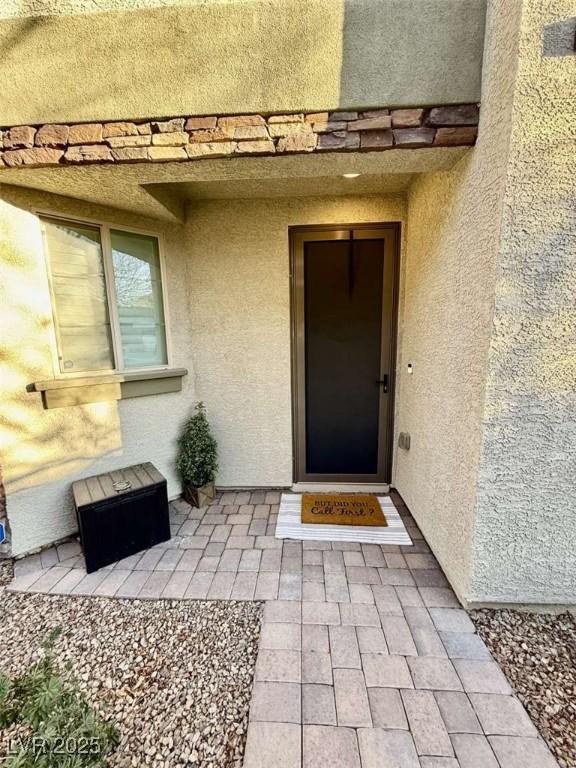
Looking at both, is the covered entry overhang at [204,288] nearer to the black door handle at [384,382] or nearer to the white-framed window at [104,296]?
the white-framed window at [104,296]

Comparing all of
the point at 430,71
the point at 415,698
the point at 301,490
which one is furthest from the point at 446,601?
the point at 430,71

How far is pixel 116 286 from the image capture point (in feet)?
9.20

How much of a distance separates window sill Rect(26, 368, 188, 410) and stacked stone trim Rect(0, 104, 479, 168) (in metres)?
1.47

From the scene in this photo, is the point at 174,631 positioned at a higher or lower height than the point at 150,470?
lower

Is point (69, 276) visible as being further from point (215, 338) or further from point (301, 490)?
point (301, 490)

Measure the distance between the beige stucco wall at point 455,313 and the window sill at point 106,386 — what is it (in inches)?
88.3

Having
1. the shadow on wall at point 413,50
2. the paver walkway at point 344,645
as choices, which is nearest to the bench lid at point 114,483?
the paver walkway at point 344,645

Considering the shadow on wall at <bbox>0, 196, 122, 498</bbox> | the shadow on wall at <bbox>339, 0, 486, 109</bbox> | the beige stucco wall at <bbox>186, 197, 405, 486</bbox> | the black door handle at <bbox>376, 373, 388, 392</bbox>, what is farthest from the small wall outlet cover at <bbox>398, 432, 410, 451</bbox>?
the shadow on wall at <bbox>0, 196, 122, 498</bbox>

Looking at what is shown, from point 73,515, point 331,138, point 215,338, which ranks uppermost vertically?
point 331,138

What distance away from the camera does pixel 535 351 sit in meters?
1.71

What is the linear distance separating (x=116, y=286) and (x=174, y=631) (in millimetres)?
2611

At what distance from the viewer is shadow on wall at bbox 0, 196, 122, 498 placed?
2.31 m

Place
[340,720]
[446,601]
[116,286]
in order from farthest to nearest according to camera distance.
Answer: [116,286] → [446,601] → [340,720]

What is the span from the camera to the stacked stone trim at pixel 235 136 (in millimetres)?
1817
